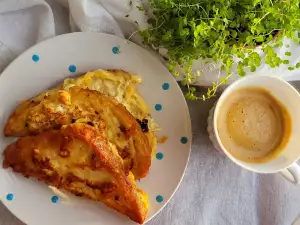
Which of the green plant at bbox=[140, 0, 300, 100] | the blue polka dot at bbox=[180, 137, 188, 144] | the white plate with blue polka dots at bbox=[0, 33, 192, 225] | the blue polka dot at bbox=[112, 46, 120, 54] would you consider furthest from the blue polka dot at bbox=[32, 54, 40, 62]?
the blue polka dot at bbox=[180, 137, 188, 144]

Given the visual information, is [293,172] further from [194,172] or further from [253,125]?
[194,172]

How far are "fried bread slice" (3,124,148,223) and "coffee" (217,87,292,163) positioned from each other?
312mm

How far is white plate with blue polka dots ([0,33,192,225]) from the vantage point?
1.43 m

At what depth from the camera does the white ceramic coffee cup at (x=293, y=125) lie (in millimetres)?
1451

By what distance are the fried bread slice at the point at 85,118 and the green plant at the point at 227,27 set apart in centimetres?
23

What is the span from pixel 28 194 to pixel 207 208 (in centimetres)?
54

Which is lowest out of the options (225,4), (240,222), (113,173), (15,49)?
(240,222)

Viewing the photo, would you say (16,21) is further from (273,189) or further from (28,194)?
(273,189)

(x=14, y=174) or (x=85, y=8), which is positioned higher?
(x=85, y=8)

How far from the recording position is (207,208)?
63.6 inches

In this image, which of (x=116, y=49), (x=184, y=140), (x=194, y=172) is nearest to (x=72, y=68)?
(x=116, y=49)

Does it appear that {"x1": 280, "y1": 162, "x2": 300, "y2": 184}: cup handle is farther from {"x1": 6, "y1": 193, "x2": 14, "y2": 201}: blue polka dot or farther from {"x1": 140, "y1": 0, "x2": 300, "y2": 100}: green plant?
{"x1": 6, "y1": 193, "x2": 14, "y2": 201}: blue polka dot

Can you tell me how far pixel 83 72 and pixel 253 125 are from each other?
19.6 inches

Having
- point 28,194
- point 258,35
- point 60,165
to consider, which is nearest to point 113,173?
point 60,165
